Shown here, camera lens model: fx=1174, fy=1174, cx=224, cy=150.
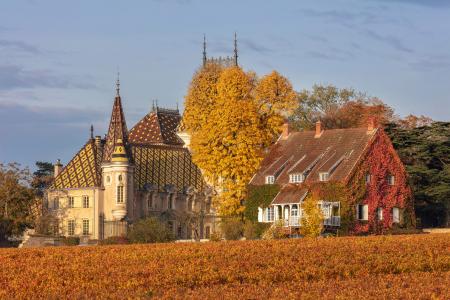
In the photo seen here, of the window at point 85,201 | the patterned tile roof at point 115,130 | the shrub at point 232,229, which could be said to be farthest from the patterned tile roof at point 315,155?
the window at point 85,201

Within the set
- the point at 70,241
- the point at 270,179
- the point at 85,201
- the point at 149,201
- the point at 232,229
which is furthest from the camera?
the point at 149,201

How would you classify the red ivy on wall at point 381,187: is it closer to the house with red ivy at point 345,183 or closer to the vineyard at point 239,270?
the house with red ivy at point 345,183

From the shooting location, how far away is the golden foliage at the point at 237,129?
9275 cm

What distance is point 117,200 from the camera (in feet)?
311

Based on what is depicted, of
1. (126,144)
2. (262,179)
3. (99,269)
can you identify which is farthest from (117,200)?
(99,269)

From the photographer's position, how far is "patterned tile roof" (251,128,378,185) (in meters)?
87.4

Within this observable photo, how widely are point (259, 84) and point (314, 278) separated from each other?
53395 mm

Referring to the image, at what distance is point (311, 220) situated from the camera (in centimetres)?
7838

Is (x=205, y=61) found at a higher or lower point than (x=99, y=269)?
higher

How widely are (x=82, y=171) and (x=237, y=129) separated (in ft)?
49.5

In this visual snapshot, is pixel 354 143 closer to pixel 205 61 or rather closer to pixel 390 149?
pixel 390 149

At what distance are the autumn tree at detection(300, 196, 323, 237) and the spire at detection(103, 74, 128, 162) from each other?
21.1 meters

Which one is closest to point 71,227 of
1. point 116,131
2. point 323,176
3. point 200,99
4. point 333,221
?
point 116,131

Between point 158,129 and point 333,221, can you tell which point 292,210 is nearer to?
point 333,221
